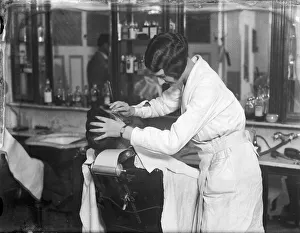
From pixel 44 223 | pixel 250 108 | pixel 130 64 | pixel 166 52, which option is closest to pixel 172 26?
pixel 130 64

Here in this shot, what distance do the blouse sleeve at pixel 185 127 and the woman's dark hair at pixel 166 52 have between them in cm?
16

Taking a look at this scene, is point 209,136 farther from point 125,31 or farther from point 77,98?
point 77,98

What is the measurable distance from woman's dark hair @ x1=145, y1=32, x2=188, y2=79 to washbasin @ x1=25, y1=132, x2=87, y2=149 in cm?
131

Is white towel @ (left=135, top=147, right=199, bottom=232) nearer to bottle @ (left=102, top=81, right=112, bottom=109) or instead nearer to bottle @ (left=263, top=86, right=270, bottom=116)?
bottle @ (left=263, top=86, right=270, bottom=116)

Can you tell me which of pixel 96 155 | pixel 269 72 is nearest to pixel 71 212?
pixel 96 155

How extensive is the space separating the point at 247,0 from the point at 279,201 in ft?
4.06

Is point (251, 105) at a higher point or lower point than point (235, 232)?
higher

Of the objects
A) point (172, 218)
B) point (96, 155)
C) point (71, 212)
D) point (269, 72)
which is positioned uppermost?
point (269, 72)

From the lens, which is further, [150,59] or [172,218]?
[172,218]

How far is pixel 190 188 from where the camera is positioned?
221 centimetres

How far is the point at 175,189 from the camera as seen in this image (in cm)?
217

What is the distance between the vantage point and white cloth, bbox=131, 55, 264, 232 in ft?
6.39

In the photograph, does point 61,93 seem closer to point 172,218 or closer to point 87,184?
point 87,184

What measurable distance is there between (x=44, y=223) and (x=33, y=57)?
178cm
